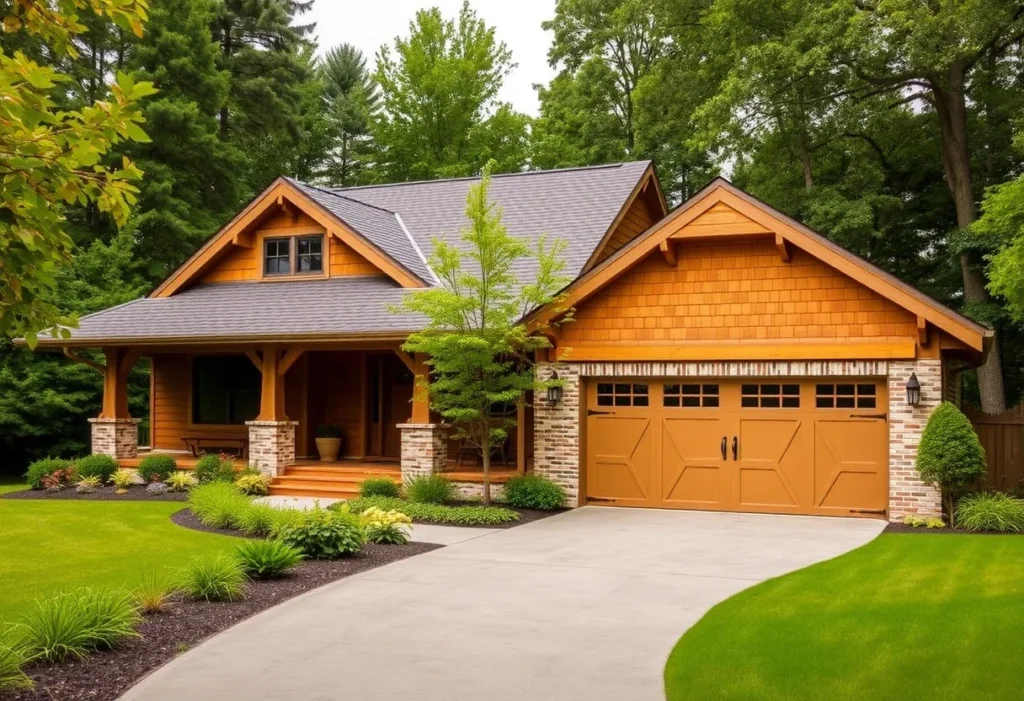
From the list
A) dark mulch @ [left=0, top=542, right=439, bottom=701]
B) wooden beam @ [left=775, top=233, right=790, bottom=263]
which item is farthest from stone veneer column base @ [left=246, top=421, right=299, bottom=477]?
wooden beam @ [left=775, top=233, right=790, bottom=263]

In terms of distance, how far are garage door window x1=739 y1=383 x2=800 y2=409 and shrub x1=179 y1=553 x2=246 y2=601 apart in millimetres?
8863

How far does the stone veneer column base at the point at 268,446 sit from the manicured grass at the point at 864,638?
1046cm

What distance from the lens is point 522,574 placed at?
10.3 metres

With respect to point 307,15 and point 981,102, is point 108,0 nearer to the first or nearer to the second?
point 981,102

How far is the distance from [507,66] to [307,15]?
1137 centimetres

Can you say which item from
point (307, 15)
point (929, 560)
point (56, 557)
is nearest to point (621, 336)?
point (929, 560)

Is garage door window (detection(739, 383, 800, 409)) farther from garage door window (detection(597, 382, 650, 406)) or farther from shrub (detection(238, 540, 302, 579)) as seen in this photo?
shrub (detection(238, 540, 302, 579))

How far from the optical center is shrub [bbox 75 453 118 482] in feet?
60.6

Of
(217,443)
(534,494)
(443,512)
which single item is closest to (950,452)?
(534,494)

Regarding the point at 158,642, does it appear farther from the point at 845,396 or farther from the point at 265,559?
the point at 845,396

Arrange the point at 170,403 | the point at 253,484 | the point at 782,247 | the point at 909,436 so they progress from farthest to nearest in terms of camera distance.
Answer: the point at 170,403 < the point at 253,484 < the point at 782,247 < the point at 909,436

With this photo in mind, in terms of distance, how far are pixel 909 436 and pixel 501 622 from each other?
8.32 metres

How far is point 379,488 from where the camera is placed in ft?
52.9

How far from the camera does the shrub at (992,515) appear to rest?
12.9m
